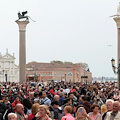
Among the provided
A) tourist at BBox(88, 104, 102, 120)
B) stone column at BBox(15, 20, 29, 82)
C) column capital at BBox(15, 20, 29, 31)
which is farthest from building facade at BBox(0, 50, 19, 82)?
tourist at BBox(88, 104, 102, 120)

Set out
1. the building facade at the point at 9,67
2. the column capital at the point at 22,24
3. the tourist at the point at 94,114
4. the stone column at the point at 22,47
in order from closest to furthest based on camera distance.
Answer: the tourist at the point at 94,114
the stone column at the point at 22,47
the column capital at the point at 22,24
the building facade at the point at 9,67

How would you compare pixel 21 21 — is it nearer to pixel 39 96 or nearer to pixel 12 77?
pixel 39 96

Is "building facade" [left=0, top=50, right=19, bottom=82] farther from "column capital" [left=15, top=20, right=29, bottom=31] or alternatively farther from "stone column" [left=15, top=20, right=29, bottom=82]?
"stone column" [left=15, top=20, right=29, bottom=82]

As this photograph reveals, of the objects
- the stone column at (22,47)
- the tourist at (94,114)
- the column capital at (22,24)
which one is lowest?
the tourist at (94,114)

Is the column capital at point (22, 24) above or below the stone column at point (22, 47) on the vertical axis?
above

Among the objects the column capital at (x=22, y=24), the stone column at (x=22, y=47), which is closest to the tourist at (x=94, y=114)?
the stone column at (x=22, y=47)

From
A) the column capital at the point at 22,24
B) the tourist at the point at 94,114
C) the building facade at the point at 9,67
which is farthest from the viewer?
the building facade at the point at 9,67

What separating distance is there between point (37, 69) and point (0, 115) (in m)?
137

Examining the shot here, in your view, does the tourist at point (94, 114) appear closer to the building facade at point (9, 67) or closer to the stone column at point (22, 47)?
the stone column at point (22, 47)

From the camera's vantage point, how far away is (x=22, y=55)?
45.2 metres

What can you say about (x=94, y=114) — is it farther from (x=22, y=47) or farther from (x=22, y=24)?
(x=22, y=24)

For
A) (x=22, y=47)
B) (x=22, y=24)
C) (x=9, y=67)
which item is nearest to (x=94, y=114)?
(x=22, y=47)

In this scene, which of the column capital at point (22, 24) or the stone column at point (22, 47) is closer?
the stone column at point (22, 47)

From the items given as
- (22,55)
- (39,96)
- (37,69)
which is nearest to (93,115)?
(39,96)
